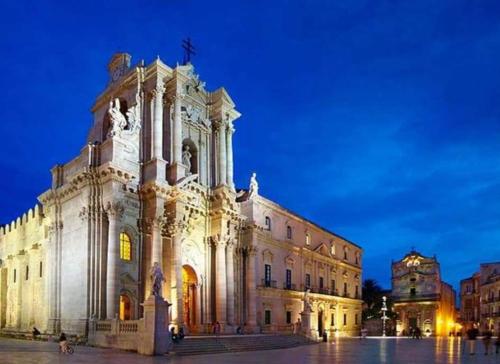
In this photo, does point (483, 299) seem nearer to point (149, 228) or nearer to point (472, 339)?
point (472, 339)

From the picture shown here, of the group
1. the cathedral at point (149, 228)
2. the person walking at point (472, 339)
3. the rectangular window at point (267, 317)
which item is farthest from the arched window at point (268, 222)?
the person walking at point (472, 339)

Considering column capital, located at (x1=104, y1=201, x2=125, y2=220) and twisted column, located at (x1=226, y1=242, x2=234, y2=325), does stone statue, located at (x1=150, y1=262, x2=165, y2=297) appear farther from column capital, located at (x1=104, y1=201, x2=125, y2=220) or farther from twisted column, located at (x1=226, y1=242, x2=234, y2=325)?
twisted column, located at (x1=226, y1=242, x2=234, y2=325)

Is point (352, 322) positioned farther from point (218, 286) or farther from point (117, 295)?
point (117, 295)

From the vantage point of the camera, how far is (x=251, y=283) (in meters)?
42.8

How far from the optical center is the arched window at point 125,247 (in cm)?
3294

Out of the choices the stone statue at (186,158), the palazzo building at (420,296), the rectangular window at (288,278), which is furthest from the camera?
the palazzo building at (420,296)

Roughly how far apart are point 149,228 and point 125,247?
1849mm

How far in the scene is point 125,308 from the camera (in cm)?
3347

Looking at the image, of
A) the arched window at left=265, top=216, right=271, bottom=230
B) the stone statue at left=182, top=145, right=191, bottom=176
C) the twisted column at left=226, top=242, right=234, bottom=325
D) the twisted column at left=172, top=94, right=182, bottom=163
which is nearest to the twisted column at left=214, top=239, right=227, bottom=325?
the twisted column at left=226, top=242, right=234, bottom=325

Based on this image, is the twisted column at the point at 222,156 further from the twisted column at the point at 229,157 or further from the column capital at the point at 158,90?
the column capital at the point at 158,90

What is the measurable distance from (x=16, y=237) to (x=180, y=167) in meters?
18.9

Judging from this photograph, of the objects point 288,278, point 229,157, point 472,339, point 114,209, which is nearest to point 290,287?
point 288,278

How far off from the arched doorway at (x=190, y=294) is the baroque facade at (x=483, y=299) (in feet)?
182

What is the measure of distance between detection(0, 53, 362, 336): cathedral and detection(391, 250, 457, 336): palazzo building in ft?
142
